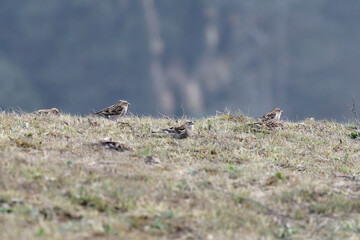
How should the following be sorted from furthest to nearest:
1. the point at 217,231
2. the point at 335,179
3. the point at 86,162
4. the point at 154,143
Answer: the point at 154,143 → the point at 335,179 → the point at 86,162 → the point at 217,231

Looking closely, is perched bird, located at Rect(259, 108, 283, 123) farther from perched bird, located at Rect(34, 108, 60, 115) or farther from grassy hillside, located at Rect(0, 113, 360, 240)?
perched bird, located at Rect(34, 108, 60, 115)

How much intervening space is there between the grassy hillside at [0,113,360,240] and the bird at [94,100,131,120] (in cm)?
313

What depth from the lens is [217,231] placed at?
277 inches

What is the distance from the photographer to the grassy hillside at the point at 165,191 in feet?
22.4

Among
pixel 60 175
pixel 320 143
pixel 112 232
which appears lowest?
pixel 112 232

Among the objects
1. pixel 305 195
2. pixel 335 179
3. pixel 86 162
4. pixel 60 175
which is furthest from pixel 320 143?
pixel 60 175

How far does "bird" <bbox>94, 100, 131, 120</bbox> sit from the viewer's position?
16.2 meters

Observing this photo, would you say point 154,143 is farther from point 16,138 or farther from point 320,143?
point 320,143

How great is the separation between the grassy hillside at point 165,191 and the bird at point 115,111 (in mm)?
3132

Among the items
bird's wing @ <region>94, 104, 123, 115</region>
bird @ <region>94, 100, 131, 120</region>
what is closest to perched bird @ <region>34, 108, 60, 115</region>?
bird @ <region>94, 100, 131, 120</region>

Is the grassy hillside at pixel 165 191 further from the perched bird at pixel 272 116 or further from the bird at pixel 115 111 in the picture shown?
the perched bird at pixel 272 116

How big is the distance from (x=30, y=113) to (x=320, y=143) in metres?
8.19

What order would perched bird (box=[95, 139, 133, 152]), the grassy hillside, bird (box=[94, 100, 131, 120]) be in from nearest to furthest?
the grassy hillside → perched bird (box=[95, 139, 133, 152]) → bird (box=[94, 100, 131, 120])

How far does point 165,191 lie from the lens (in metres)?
8.15
